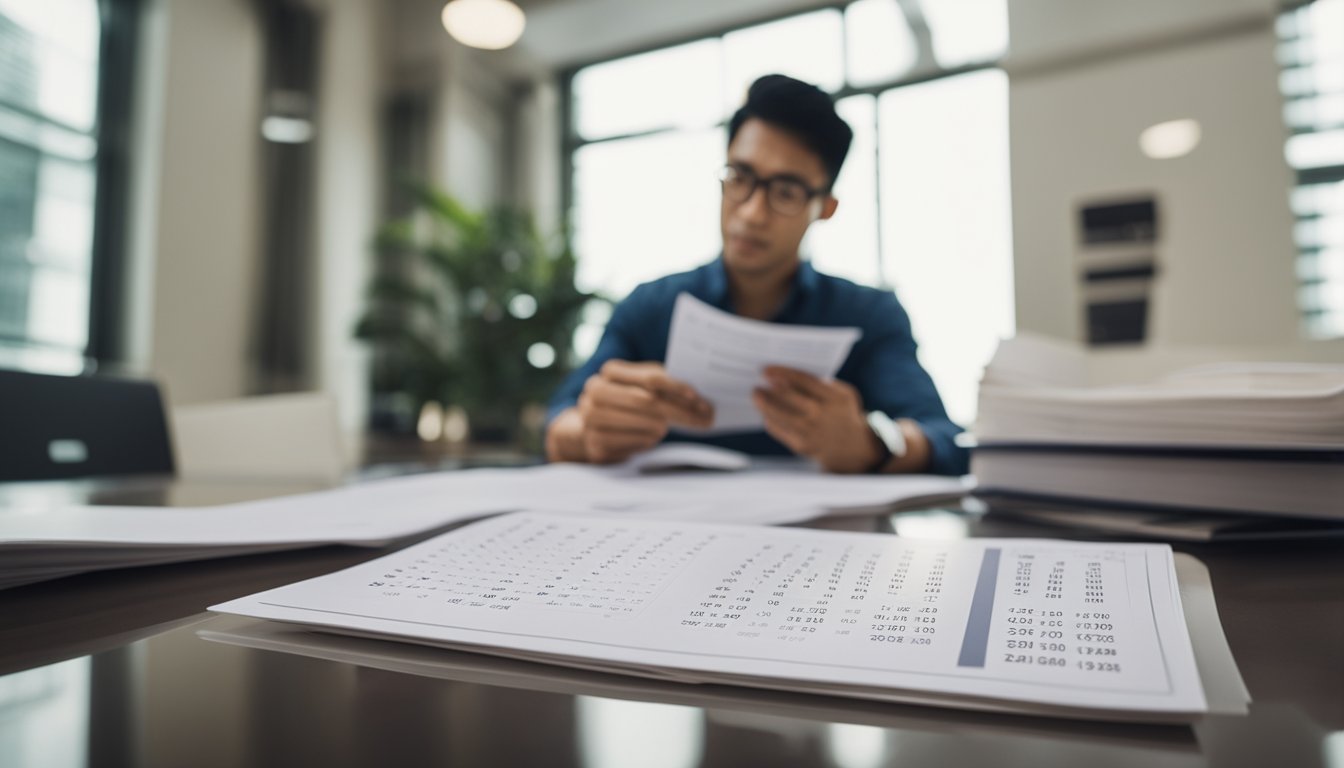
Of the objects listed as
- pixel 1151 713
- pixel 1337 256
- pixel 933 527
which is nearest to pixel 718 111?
pixel 1337 256

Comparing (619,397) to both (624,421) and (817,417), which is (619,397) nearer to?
(624,421)

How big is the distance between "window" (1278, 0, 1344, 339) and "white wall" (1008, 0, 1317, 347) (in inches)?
2.5

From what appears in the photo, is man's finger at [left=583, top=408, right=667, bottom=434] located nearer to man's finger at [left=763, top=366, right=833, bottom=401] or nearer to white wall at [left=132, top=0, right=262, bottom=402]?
man's finger at [left=763, top=366, right=833, bottom=401]

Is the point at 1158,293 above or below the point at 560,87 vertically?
below

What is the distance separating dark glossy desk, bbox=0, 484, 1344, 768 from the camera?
0.50ft

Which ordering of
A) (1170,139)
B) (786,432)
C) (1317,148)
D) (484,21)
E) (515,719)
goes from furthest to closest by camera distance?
(1170,139) → (1317,148) → (484,21) → (786,432) → (515,719)

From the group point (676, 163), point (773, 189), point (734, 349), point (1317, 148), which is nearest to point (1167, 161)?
point (1317, 148)

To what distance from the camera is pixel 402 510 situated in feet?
1.51

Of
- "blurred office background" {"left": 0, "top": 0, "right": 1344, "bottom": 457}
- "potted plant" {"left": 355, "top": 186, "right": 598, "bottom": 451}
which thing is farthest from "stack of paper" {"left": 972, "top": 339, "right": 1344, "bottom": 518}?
"potted plant" {"left": 355, "top": 186, "right": 598, "bottom": 451}

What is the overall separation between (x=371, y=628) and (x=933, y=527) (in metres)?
0.35

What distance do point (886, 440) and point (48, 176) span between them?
125 inches

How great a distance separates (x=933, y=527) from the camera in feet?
1.48

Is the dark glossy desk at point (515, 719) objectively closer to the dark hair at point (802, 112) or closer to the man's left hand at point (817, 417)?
the man's left hand at point (817, 417)

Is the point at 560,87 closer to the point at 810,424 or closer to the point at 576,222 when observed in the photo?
the point at 576,222
